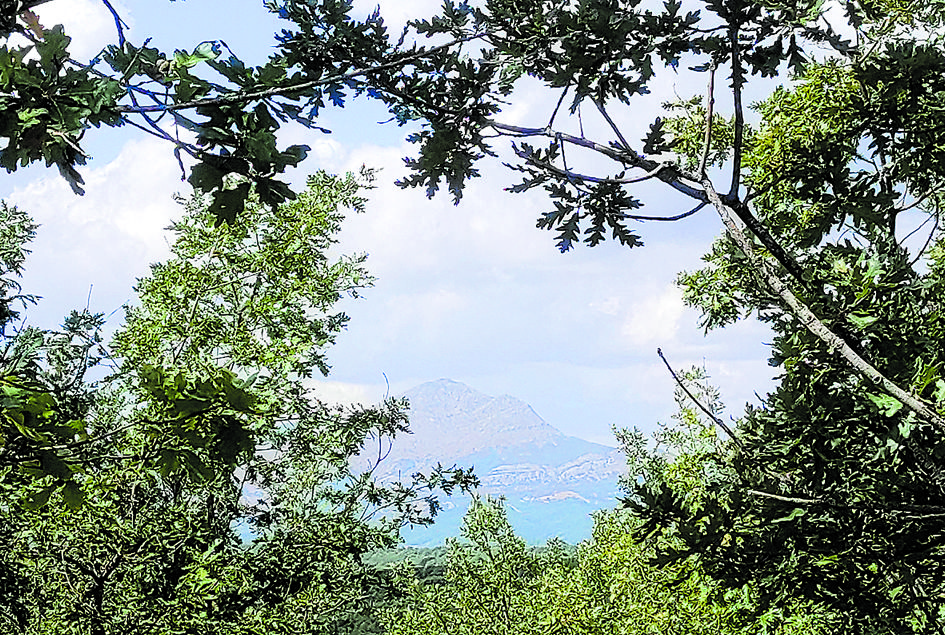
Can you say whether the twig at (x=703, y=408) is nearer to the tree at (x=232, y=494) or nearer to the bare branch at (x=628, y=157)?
the bare branch at (x=628, y=157)

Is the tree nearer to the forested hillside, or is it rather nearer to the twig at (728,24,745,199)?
the forested hillside

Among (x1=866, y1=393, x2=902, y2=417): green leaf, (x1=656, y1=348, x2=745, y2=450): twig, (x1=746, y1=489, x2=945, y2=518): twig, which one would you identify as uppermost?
(x1=656, y1=348, x2=745, y2=450): twig

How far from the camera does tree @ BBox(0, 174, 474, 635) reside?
7.30 metres

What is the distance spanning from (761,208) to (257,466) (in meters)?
5.97

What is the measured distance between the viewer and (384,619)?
17.8 metres

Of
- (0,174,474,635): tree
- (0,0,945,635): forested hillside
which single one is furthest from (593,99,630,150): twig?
(0,174,474,635): tree

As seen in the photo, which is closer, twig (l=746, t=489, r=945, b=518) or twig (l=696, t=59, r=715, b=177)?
twig (l=696, t=59, r=715, b=177)

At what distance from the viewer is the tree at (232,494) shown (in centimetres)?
730

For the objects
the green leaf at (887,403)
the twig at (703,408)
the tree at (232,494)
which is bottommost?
the green leaf at (887,403)

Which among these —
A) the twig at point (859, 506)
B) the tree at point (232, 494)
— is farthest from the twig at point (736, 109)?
the tree at point (232, 494)

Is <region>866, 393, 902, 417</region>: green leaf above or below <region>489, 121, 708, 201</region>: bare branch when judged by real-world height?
below

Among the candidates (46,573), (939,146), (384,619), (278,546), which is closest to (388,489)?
(278,546)

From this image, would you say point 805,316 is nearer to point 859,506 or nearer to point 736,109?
point 736,109

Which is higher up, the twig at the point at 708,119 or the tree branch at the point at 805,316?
the twig at the point at 708,119
